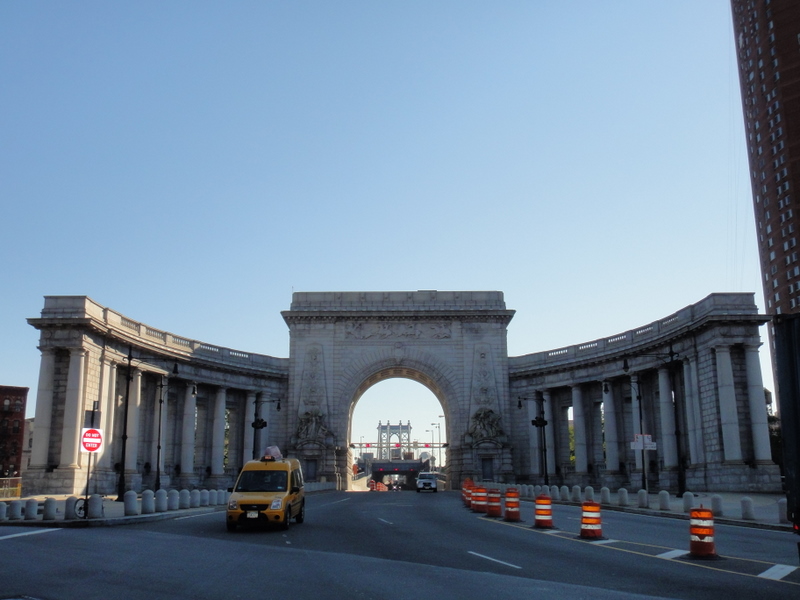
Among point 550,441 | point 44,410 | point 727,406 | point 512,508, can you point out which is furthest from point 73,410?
point 550,441

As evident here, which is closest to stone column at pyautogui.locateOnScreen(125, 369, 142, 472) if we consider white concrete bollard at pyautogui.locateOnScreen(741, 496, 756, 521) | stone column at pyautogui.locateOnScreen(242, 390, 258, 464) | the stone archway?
stone column at pyautogui.locateOnScreen(242, 390, 258, 464)

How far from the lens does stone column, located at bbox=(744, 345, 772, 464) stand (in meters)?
47.3

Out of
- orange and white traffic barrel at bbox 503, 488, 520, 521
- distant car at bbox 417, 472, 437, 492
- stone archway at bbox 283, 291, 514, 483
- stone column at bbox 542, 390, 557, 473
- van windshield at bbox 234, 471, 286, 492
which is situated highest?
stone archway at bbox 283, 291, 514, 483

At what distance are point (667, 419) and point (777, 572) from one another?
43638mm

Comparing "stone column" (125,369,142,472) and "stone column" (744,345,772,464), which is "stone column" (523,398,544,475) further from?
"stone column" (125,369,142,472)

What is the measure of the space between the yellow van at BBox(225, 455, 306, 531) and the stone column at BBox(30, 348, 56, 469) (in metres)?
27.1

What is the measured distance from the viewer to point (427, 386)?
83250 mm

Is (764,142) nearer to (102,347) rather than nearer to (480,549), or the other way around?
(102,347)

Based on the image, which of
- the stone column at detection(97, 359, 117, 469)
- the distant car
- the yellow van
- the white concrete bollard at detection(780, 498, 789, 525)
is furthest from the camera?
the distant car

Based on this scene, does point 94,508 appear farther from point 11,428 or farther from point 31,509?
point 11,428

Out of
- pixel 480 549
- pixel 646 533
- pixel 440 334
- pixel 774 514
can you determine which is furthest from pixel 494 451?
pixel 480 549

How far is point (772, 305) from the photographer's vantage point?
9456 cm

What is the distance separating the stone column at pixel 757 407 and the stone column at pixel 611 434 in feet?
48.7

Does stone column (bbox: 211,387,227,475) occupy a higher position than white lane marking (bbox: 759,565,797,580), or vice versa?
stone column (bbox: 211,387,227,475)
